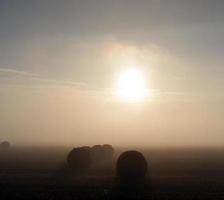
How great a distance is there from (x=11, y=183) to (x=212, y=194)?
16044mm

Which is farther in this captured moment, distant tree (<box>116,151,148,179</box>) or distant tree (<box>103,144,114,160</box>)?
distant tree (<box>103,144,114,160</box>)

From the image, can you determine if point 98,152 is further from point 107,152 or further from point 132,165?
point 132,165

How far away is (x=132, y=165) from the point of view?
43094 millimetres

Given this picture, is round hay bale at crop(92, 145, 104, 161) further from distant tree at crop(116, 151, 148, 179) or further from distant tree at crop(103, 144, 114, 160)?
distant tree at crop(116, 151, 148, 179)

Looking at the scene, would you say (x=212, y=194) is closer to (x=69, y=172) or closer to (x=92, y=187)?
(x=92, y=187)

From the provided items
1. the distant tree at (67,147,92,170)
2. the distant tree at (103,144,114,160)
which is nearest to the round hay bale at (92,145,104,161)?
the distant tree at (103,144,114,160)

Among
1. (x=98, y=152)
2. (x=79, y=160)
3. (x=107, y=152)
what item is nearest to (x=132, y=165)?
(x=79, y=160)

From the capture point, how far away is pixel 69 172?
1925 inches

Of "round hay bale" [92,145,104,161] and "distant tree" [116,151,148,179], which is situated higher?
"round hay bale" [92,145,104,161]

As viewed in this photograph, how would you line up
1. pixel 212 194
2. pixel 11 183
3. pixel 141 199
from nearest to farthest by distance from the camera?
1. pixel 141 199
2. pixel 212 194
3. pixel 11 183

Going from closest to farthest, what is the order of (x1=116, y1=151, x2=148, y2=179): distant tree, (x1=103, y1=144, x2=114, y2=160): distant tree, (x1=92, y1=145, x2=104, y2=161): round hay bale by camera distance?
1. (x1=116, y1=151, x2=148, y2=179): distant tree
2. (x1=92, y1=145, x2=104, y2=161): round hay bale
3. (x1=103, y1=144, x2=114, y2=160): distant tree

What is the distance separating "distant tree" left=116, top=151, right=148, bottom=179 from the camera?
4300 cm

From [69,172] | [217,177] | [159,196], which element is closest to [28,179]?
[69,172]

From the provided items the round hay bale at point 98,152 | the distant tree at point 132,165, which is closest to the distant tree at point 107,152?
the round hay bale at point 98,152
